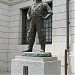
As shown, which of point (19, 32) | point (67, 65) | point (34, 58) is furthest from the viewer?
point (19, 32)

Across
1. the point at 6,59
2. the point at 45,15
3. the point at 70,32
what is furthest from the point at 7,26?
the point at 45,15

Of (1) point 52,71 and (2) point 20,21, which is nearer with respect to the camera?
(1) point 52,71

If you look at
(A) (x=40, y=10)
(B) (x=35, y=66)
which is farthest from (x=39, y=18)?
(B) (x=35, y=66)

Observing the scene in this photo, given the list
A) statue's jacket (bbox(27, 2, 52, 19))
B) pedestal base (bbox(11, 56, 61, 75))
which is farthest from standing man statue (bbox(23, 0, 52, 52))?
pedestal base (bbox(11, 56, 61, 75))

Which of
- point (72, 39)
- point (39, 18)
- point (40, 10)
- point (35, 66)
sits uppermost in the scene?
point (40, 10)

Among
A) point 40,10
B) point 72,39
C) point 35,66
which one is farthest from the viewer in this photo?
point 72,39

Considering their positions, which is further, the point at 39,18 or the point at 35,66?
the point at 39,18

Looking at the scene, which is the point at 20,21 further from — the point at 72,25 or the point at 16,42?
the point at 72,25

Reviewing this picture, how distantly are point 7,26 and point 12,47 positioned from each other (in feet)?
5.66

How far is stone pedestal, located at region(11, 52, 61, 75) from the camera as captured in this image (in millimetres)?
6711

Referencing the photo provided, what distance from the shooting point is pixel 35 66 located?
681cm

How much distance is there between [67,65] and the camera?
12273mm

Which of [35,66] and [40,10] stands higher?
[40,10]

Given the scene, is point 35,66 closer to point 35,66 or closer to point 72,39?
point 35,66
